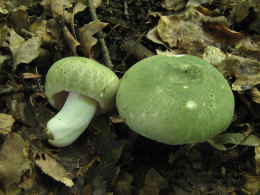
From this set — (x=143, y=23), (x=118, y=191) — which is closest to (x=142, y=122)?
(x=118, y=191)

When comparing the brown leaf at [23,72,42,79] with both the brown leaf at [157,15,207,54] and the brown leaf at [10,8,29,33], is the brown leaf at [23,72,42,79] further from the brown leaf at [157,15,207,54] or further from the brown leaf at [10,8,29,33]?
the brown leaf at [157,15,207,54]

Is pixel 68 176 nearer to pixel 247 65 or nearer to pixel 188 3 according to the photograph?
pixel 247 65

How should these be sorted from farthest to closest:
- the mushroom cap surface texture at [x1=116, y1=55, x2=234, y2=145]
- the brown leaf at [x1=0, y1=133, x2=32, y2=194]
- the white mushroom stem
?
the white mushroom stem, the brown leaf at [x1=0, y1=133, x2=32, y2=194], the mushroom cap surface texture at [x1=116, y1=55, x2=234, y2=145]

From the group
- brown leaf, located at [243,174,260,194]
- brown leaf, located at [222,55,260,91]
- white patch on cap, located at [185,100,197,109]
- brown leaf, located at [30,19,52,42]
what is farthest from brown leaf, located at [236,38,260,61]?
brown leaf, located at [30,19,52,42]

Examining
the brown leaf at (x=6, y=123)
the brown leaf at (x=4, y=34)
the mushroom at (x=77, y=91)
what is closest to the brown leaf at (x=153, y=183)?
the mushroom at (x=77, y=91)

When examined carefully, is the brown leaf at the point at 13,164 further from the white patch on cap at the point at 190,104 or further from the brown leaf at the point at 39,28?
the white patch on cap at the point at 190,104

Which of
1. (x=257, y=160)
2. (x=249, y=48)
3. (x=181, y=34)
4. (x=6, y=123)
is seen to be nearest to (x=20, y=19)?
(x=6, y=123)
